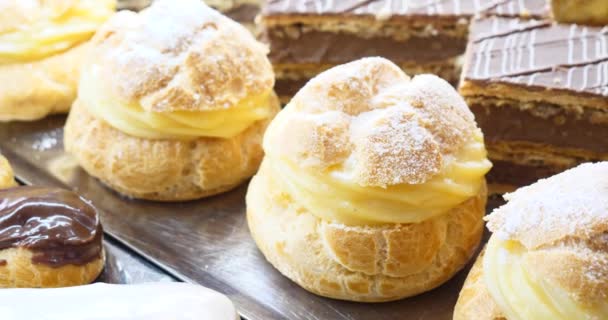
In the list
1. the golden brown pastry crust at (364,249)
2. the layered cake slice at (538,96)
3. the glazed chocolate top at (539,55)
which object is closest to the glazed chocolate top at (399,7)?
the glazed chocolate top at (539,55)

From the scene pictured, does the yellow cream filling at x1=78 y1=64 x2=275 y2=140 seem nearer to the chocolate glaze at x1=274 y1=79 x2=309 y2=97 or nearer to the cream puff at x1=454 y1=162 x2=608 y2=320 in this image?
the chocolate glaze at x1=274 y1=79 x2=309 y2=97

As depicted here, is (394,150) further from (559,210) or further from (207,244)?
(207,244)

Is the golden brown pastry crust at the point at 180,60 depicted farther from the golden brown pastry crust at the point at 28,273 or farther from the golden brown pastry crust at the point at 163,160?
the golden brown pastry crust at the point at 28,273

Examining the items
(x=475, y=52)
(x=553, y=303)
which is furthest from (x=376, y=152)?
(x=475, y=52)

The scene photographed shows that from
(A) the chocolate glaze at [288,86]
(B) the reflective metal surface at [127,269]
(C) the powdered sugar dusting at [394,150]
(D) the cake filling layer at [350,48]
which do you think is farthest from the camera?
(A) the chocolate glaze at [288,86]

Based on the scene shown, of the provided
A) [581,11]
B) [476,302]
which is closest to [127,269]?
[476,302]


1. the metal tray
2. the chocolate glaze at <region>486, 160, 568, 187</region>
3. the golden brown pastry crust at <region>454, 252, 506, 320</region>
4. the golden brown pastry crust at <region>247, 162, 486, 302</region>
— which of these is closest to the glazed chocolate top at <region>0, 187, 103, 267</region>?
the metal tray
